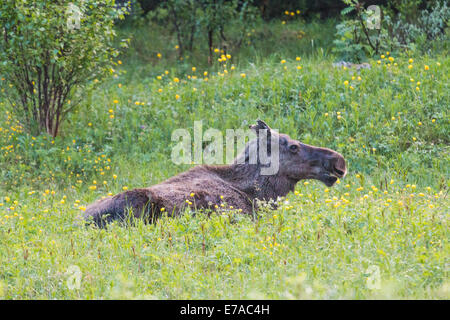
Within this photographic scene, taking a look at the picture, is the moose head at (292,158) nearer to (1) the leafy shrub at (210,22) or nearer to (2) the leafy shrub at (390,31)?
(2) the leafy shrub at (390,31)

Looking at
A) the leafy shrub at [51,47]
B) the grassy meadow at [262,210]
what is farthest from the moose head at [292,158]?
the leafy shrub at [51,47]

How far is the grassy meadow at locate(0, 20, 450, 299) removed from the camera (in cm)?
543

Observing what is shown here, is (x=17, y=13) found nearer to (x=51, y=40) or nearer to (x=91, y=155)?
(x=51, y=40)

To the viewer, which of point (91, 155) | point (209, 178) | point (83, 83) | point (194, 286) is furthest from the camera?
point (83, 83)

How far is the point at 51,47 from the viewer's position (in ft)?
33.9

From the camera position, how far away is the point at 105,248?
6.28 m

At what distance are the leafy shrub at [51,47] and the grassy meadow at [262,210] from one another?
381mm

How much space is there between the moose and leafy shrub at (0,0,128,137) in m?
3.49

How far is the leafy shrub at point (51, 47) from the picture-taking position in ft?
33.2

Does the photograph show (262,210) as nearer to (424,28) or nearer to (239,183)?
(239,183)

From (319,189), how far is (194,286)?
3.73 meters

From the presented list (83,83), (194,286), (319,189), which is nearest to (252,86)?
(83,83)

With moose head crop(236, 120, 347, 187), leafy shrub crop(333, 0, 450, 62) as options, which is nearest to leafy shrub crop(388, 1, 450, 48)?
leafy shrub crop(333, 0, 450, 62)

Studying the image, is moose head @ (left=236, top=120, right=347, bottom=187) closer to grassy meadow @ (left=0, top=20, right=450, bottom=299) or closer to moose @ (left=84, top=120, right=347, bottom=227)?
moose @ (left=84, top=120, right=347, bottom=227)
